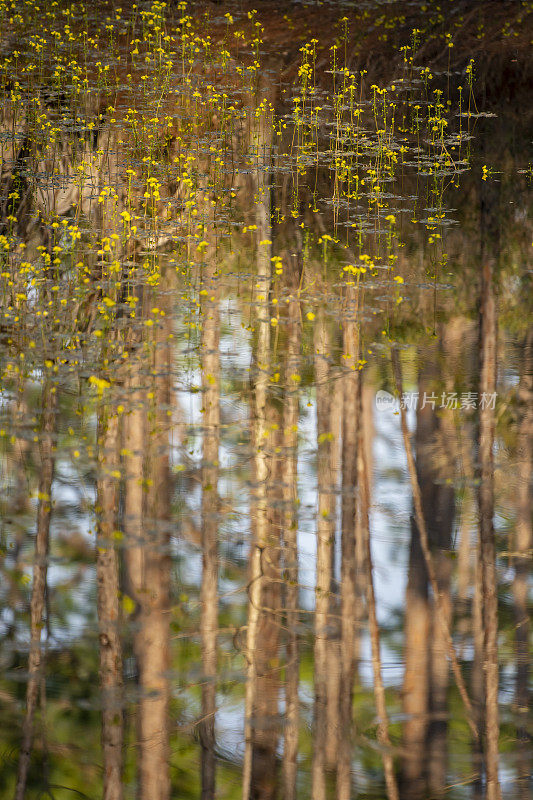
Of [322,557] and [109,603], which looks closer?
[109,603]

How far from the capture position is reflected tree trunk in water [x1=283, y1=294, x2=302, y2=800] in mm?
3851

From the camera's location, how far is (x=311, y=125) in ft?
45.0

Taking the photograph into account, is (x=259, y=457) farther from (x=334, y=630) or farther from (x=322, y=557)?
(x=334, y=630)

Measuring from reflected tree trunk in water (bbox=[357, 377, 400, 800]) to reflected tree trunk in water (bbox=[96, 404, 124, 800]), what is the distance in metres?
0.98

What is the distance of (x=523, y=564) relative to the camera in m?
4.92

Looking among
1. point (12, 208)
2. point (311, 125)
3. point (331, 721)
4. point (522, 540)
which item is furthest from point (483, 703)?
point (311, 125)

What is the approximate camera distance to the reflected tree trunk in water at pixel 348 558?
3860 mm

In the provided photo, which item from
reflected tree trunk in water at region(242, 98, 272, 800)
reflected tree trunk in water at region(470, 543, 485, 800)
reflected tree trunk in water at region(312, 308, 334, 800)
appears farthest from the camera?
reflected tree trunk in water at region(242, 98, 272, 800)

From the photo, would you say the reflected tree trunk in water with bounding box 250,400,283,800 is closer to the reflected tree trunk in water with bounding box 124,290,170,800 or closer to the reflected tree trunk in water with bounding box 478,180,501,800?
the reflected tree trunk in water with bounding box 124,290,170,800

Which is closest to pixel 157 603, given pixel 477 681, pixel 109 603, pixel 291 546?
pixel 109 603

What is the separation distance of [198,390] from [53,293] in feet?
6.80

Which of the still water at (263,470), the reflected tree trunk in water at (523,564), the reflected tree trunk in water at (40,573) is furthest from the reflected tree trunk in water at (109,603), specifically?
the reflected tree trunk in water at (523,564)

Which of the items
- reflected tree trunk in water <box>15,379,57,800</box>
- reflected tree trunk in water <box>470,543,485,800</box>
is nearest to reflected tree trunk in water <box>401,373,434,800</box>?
reflected tree trunk in water <box>470,543,485,800</box>

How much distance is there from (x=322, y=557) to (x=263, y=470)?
0.87 metres
